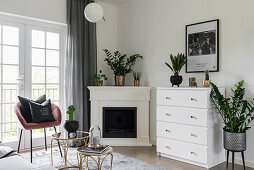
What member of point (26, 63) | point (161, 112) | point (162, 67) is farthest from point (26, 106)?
point (162, 67)

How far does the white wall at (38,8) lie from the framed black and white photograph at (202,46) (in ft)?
7.21

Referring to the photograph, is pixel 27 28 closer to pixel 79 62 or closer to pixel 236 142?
pixel 79 62

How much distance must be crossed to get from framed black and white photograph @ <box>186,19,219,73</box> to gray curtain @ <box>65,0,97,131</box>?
1819 mm

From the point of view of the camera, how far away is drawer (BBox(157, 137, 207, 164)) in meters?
2.98

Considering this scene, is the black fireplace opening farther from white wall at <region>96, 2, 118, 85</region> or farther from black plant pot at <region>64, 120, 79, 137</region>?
black plant pot at <region>64, 120, 79, 137</region>

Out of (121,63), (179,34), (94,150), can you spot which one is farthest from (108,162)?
(179,34)

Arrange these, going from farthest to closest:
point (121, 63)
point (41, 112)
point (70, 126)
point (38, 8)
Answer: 1. point (121, 63)
2. point (38, 8)
3. point (41, 112)
4. point (70, 126)

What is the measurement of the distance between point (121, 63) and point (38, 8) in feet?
5.95

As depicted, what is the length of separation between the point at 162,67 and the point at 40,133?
2.42 meters

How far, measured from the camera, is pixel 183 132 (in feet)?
10.4

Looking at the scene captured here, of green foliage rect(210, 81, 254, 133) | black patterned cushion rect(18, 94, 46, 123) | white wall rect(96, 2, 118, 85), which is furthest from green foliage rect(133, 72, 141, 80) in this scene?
black patterned cushion rect(18, 94, 46, 123)

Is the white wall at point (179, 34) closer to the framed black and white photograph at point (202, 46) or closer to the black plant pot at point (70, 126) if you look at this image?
the framed black and white photograph at point (202, 46)

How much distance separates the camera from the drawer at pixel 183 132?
9.80 feet

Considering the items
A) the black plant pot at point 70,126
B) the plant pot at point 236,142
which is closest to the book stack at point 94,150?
the black plant pot at point 70,126
